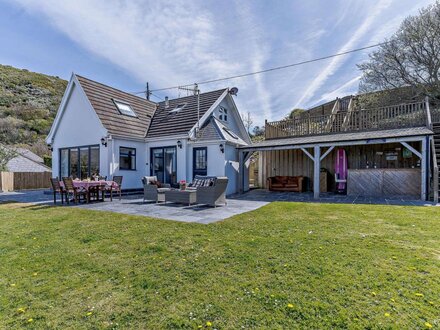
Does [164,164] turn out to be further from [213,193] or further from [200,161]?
[213,193]

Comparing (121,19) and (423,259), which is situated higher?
(121,19)

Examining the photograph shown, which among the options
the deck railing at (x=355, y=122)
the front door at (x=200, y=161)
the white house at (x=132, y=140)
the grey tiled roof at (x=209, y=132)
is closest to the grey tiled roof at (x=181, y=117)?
the white house at (x=132, y=140)

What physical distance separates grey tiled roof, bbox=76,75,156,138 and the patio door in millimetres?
1432

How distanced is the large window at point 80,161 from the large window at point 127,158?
1.20 metres

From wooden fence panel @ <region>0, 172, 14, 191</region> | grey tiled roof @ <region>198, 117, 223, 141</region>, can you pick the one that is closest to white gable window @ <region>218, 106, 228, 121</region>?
grey tiled roof @ <region>198, 117, 223, 141</region>

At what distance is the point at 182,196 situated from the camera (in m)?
8.99

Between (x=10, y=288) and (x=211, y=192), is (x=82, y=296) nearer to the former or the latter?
(x=10, y=288)

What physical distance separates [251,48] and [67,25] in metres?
9.28

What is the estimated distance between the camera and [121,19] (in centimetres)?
1085

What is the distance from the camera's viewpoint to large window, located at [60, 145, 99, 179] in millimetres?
12984

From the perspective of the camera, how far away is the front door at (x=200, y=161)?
42.2 ft

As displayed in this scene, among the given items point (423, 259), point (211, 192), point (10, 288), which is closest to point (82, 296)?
point (10, 288)

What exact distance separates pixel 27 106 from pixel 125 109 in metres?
37.6

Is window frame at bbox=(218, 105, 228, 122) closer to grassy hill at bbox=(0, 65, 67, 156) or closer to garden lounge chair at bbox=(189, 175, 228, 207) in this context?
garden lounge chair at bbox=(189, 175, 228, 207)
